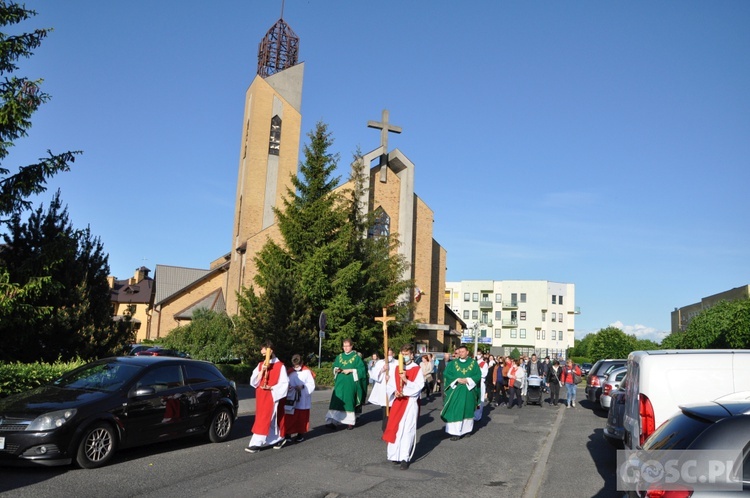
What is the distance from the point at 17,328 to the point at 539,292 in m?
89.6

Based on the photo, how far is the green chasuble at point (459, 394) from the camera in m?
13.2

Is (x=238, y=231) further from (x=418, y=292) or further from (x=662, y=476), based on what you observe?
(x=662, y=476)

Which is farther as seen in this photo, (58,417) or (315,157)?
(315,157)

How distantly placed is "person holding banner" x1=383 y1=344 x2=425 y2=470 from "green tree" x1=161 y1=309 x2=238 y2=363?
21.3m

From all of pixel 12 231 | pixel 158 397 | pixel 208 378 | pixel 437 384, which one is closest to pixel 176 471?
pixel 158 397

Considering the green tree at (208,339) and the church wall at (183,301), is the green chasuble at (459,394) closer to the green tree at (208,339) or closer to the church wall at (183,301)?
the green tree at (208,339)

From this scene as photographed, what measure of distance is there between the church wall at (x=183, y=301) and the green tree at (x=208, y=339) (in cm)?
2059

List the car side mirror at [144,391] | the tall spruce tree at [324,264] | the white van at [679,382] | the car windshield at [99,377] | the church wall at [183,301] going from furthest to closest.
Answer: the church wall at [183,301] < the tall spruce tree at [324,264] < the car windshield at [99,377] < the car side mirror at [144,391] < the white van at [679,382]

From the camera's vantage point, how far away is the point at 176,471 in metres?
9.03

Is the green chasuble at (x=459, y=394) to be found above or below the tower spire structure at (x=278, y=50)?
below

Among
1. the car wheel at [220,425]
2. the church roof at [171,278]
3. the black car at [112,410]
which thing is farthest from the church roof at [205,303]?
the black car at [112,410]

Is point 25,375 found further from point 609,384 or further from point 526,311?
point 526,311

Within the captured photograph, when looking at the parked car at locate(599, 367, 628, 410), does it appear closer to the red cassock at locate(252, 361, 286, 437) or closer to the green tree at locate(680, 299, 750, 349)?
the red cassock at locate(252, 361, 286, 437)

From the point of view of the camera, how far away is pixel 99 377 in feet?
33.7
